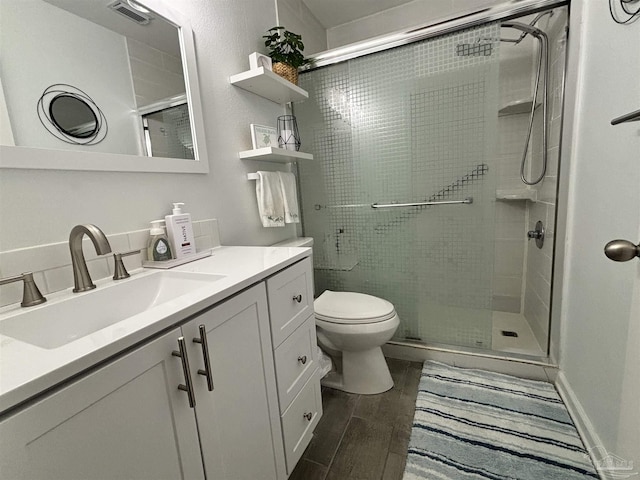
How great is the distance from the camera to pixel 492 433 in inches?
48.9

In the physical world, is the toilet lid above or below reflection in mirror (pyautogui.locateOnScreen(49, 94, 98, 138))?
below

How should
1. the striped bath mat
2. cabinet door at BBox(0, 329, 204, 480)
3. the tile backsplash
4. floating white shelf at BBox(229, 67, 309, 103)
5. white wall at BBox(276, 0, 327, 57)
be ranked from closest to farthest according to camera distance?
1. cabinet door at BBox(0, 329, 204, 480)
2. the tile backsplash
3. the striped bath mat
4. floating white shelf at BBox(229, 67, 309, 103)
5. white wall at BBox(276, 0, 327, 57)

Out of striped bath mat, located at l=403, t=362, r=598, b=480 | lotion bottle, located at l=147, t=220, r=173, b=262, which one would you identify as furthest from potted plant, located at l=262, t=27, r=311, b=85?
striped bath mat, located at l=403, t=362, r=598, b=480

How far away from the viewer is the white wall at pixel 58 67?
689 millimetres

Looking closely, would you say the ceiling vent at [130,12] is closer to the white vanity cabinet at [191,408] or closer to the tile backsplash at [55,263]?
the tile backsplash at [55,263]

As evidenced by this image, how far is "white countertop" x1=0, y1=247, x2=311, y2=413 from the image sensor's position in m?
0.37

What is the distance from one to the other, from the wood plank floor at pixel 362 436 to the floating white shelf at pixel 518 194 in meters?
1.40

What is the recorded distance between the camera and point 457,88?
1.56 metres

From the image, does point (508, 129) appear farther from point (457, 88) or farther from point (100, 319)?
point (100, 319)

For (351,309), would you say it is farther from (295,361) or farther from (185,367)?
(185,367)

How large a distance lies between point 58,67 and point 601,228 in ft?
5.99

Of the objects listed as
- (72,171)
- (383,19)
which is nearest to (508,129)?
(383,19)

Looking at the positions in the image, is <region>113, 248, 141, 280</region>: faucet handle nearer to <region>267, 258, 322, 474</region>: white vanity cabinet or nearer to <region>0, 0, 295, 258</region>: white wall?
<region>0, 0, 295, 258</region>: white wall

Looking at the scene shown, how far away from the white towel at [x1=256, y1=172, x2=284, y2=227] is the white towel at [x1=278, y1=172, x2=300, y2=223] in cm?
3
